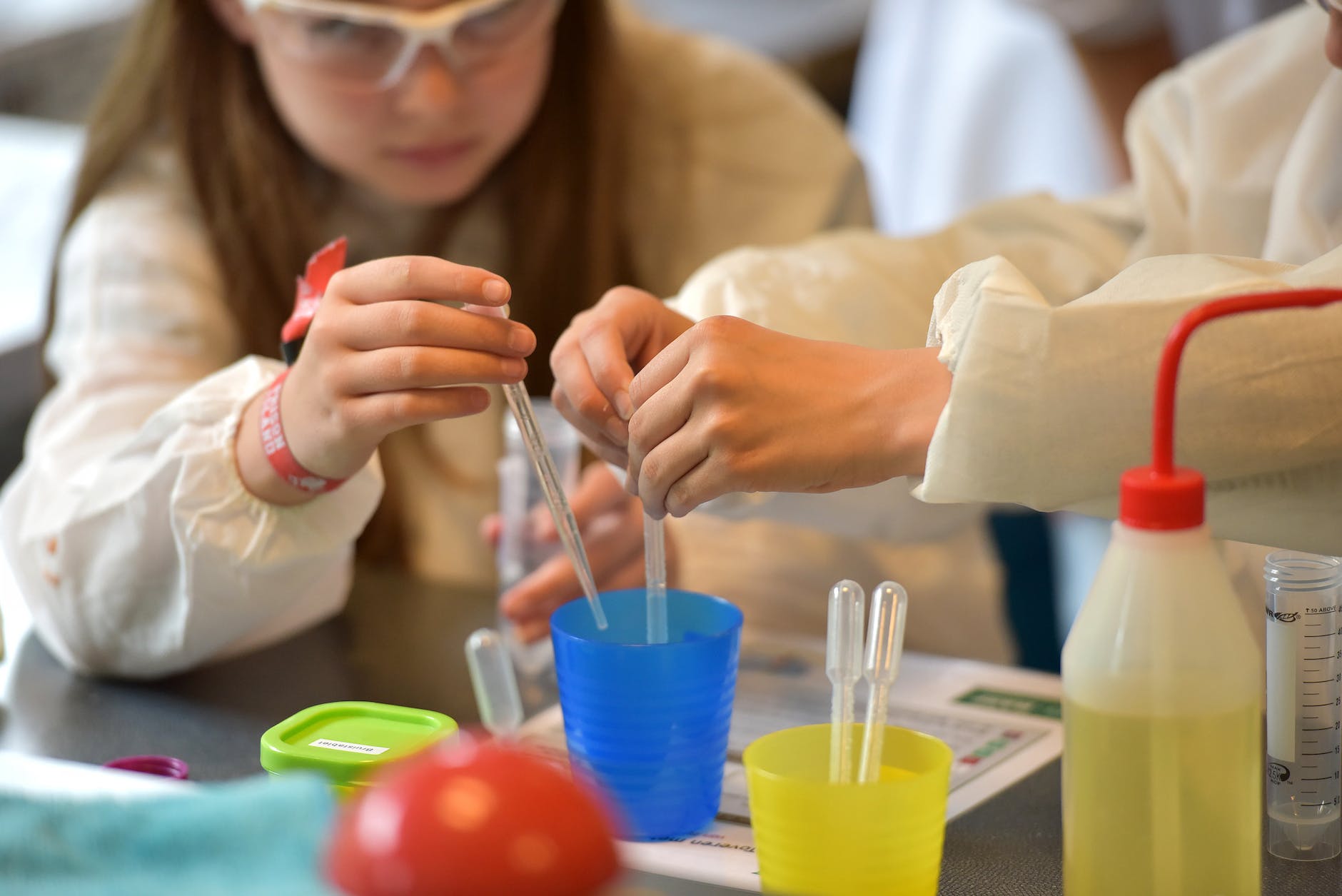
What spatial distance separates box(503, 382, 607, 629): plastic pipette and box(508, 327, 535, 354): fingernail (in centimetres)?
2

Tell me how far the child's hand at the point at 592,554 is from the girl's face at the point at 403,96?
32cm

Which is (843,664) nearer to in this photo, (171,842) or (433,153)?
(171,842)

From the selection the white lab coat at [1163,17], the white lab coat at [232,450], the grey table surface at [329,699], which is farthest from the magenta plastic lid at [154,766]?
the white lab coat at [1163,17]

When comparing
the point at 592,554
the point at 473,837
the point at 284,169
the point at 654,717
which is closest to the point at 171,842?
the point at 473,837

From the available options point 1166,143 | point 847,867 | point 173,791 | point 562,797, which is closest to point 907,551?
point 1166,143

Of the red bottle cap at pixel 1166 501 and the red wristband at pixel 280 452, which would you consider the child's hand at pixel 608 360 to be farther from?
the red bottle cap at pixel 1166 501

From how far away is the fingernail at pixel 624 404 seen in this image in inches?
30.7

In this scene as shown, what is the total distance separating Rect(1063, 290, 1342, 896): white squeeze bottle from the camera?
543 mm

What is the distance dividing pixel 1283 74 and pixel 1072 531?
1.51 metres

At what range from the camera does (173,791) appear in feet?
1.97

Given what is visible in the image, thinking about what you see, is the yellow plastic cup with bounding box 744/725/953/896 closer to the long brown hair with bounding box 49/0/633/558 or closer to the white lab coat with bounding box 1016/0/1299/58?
the long brown hair with bounding box 49/0/633/558

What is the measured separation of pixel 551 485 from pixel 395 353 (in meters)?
0.11

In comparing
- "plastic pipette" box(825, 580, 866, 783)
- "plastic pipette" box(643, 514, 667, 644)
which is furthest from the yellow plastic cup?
"plastic pipette" box(643, 514, 667, 644)

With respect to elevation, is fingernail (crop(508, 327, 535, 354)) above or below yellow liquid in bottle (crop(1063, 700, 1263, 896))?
above
